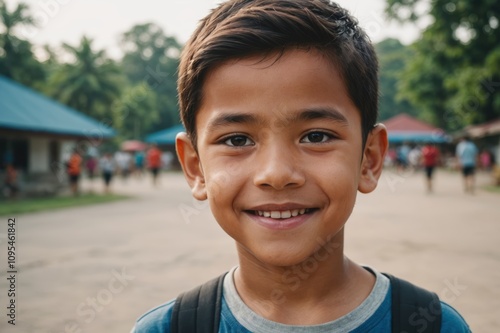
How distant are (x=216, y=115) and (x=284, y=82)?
0.22m

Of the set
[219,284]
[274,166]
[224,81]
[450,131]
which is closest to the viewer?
[274,166]

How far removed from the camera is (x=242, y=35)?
4.25ft

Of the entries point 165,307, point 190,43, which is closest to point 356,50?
point 190,43

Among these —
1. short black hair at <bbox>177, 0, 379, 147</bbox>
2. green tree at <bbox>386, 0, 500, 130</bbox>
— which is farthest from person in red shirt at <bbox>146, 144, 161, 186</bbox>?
short black hair at <bbox>177, 0, 379, 147</bbox>

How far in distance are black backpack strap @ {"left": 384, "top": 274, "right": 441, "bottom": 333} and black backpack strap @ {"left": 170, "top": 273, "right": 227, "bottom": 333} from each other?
51cm

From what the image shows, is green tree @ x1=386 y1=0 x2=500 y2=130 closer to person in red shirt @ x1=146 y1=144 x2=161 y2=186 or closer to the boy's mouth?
person in red shirt @ x1=146 y1=144 x2=161 y2=186

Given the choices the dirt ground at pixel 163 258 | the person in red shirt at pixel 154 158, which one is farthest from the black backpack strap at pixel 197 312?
the person in red shirt at pixel 154 158

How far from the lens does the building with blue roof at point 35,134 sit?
15.6m

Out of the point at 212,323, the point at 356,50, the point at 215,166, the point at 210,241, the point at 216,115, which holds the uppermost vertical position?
the point at 356,50

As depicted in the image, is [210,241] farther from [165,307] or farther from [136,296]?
[165,307]

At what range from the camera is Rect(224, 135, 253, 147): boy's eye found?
132cm

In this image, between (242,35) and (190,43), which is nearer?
(242,35)

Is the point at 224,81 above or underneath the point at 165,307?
above

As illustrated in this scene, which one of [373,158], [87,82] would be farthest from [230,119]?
[87,82]
